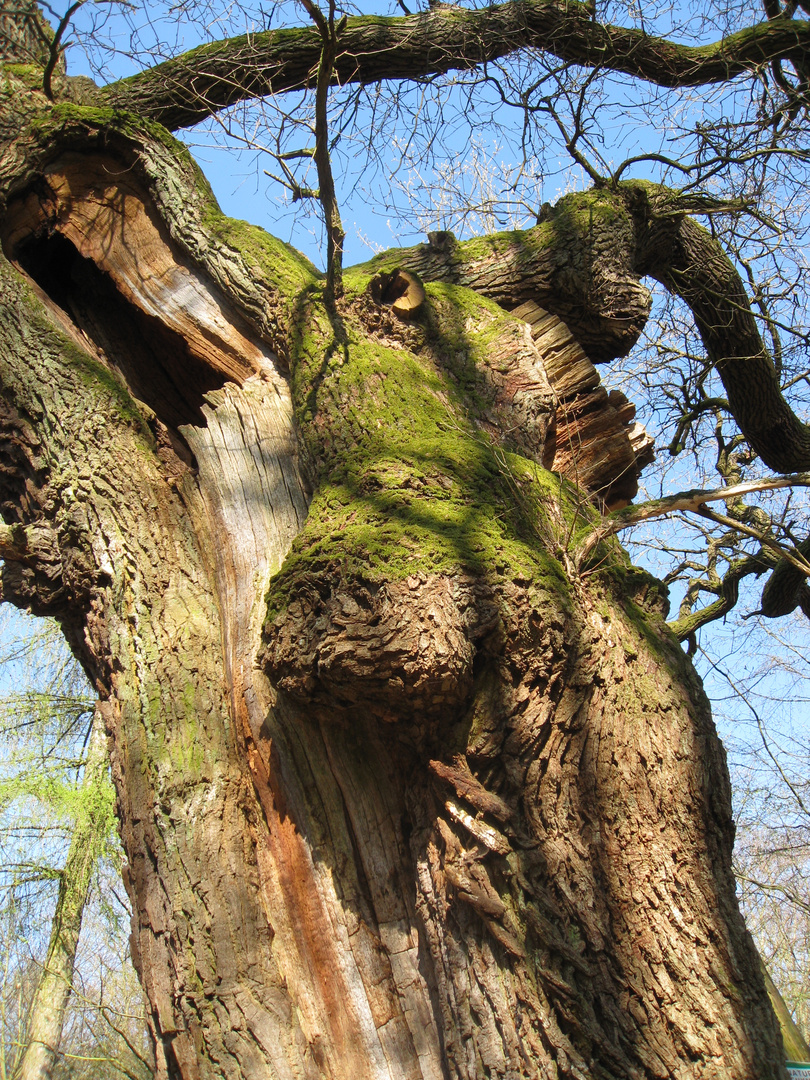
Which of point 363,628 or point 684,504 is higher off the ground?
point 684,504

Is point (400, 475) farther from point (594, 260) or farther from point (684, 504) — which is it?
point (594, 260)

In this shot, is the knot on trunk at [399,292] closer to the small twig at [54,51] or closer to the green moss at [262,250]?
the green moss at [262,250]

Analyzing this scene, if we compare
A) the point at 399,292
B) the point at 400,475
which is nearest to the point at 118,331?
the point at 399,292

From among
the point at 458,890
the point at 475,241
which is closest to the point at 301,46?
the point at 475,241

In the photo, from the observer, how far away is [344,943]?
2221 mm

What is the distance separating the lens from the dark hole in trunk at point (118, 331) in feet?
12.0

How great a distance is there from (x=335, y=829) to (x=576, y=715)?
793 millimetres

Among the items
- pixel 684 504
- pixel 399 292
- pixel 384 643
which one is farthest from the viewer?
pixel 399 292

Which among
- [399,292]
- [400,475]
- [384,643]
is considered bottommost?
[384,643]

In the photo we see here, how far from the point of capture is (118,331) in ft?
12.3

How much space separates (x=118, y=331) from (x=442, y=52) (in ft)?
7.95

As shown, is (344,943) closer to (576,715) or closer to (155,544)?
(576,715)

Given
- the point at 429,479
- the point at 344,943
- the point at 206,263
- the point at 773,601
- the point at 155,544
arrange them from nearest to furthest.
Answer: the point at 344,943 < the point at 429,479 < the point at 155,544 < the point at 206,263 < the point at 773,601

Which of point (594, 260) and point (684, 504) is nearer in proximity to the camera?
point (684, 504)
